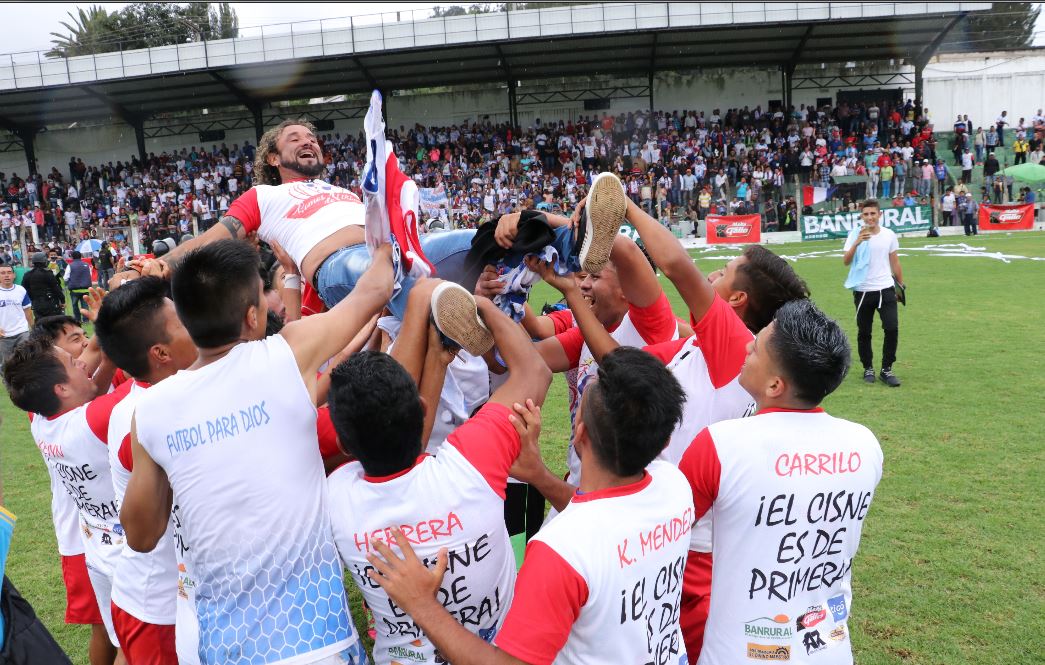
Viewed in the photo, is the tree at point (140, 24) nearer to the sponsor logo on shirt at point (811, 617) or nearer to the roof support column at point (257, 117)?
the roof support column at point (257, 117)

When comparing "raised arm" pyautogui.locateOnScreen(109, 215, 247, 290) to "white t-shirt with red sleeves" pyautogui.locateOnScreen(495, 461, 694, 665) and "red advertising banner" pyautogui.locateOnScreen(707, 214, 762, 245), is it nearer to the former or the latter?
"white t-shirt with red sleeves" pyautogui.locateOnScreen(495, 461, 694, 665)

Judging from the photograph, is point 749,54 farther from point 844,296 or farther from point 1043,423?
point 1043,423

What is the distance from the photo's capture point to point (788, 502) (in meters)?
2.38

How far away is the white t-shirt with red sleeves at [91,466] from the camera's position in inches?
136

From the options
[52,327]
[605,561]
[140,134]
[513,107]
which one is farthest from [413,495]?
[140,134]

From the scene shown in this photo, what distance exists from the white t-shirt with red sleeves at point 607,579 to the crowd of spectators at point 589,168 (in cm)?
2502

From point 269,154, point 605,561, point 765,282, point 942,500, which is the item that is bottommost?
point 942,500

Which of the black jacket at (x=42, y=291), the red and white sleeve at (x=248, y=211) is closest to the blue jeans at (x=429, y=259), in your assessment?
the red and white sleeve at (x=248, y=211)

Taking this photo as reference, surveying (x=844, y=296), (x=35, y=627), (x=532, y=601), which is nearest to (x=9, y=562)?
(x=35, y=627)

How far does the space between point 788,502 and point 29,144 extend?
Result: 41517 mm

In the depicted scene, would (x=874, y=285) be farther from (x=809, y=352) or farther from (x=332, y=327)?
(x=332, y=327)

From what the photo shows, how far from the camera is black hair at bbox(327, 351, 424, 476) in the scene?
228 centimetres

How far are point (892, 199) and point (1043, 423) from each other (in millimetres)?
21288

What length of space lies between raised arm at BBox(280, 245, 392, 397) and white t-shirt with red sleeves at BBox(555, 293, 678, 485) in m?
1.18
